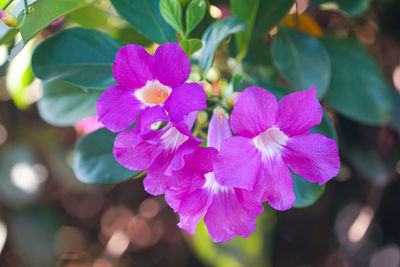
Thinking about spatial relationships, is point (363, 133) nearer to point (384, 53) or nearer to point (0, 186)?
point (384, 53)

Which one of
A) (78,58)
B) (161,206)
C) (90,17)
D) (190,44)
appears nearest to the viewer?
(190,44)

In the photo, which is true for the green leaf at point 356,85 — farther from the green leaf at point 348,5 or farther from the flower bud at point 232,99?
the flower bud at point 232,99

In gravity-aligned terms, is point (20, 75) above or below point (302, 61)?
above

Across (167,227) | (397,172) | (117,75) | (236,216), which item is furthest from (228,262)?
(117,75)

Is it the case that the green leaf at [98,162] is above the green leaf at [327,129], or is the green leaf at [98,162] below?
above

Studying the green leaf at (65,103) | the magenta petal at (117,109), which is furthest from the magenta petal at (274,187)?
the green leaf at (65,103)

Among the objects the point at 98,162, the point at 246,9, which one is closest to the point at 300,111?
the point at 246,9

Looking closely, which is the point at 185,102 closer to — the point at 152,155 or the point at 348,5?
the point at 152,155
